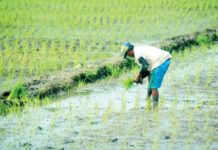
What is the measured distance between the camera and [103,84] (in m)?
7.39

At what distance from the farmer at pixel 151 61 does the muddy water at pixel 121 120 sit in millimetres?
285

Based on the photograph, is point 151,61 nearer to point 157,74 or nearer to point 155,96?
point 157,74

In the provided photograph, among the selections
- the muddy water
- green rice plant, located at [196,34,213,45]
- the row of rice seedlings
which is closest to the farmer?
the muddy water

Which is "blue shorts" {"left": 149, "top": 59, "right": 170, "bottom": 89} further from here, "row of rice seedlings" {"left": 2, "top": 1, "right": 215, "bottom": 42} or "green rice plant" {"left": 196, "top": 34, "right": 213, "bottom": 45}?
"row of rice seedlings" {"left": 2, "top": 1, "right": 215, "bottom": 42}

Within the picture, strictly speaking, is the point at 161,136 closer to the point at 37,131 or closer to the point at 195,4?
the point at 37,131

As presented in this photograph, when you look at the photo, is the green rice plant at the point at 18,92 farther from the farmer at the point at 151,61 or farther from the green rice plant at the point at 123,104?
the farmer at the point at 151,61

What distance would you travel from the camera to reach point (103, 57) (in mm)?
9297

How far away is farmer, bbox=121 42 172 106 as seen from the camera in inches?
233

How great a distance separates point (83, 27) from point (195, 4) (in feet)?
16.6

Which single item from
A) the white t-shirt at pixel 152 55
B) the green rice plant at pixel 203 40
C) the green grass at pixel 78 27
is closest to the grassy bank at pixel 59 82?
the green grass at pixel 78 27

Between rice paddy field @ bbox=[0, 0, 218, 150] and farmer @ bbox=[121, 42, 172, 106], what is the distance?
0.29 meters

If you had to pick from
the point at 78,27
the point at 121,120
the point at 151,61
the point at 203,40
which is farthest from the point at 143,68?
the point at 78,27

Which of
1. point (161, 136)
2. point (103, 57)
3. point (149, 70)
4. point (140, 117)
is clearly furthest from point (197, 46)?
point (161, 136)

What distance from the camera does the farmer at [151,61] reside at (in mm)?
5922
